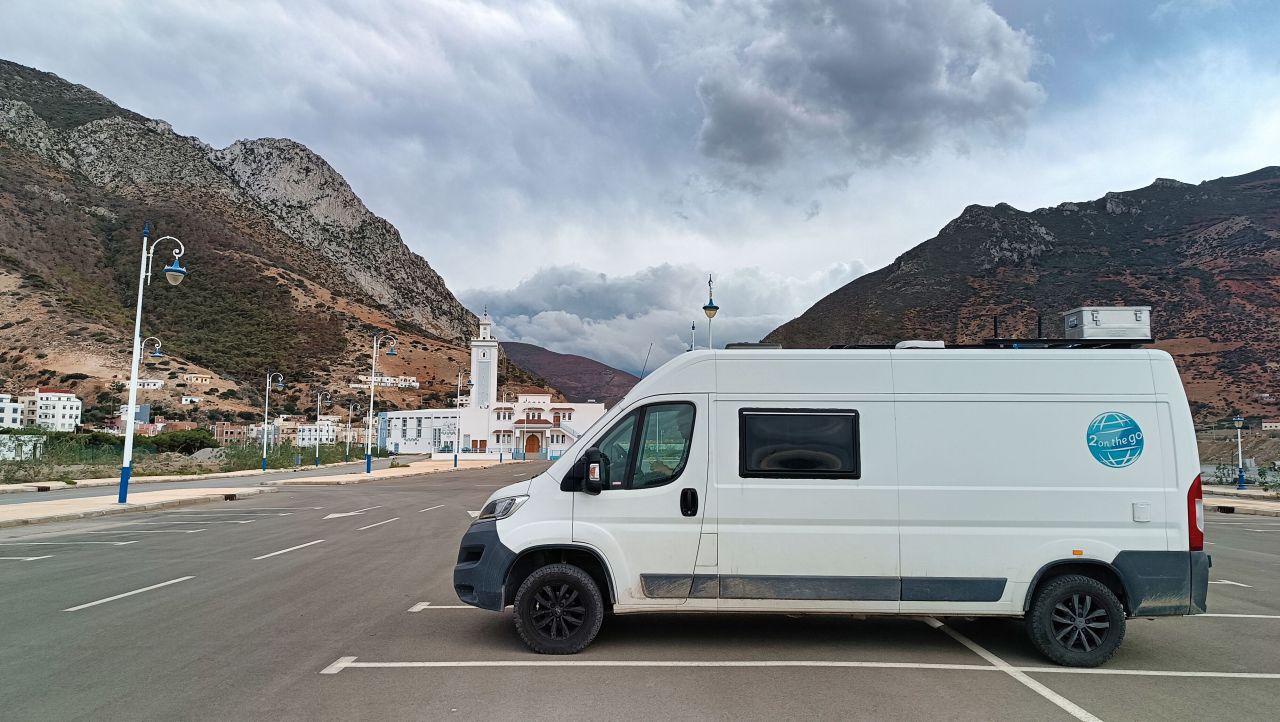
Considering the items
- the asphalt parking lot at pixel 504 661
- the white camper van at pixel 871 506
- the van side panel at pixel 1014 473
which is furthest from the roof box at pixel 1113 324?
the asphalt parking lot at pixel 504 661

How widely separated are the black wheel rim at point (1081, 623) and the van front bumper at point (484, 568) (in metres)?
4.71

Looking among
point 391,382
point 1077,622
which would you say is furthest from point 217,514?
point 391,382

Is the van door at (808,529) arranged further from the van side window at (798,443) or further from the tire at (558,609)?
the tire at (558,609)

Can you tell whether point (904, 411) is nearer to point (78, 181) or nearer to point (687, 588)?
point (687, 588)

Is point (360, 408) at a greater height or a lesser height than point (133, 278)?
lesser

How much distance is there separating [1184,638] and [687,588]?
5.18 m

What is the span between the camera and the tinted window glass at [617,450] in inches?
264

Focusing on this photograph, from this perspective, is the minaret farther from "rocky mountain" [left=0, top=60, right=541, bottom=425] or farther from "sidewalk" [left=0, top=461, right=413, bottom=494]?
"sidewalk" [left=0, top=461, right=413, bottom=494]

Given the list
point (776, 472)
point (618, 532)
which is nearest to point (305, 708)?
point (618, 532)

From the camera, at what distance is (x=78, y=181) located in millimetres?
103250

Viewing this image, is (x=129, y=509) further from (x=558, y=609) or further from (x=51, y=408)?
(x=51, y=408)

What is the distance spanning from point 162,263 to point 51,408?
31.8m

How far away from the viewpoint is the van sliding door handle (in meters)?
6.59

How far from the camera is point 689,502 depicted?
6.61 m
